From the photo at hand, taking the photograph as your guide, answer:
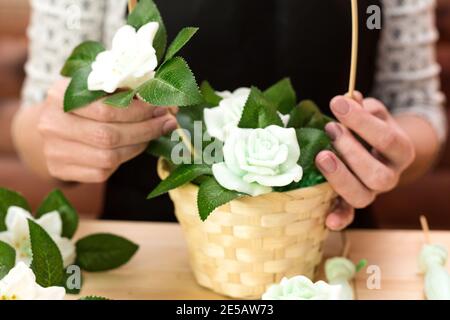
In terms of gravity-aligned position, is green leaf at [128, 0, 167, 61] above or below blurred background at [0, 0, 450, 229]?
above

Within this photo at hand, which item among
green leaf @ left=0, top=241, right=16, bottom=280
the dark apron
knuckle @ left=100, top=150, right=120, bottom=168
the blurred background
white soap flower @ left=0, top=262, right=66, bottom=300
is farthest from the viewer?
the blurred background

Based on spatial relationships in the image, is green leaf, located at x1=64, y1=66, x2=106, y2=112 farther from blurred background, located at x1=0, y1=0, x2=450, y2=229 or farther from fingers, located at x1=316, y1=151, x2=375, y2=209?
blurred background, located at x1=0, y1=0, x2=450, y2=229

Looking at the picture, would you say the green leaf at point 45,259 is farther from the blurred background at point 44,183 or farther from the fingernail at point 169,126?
the blurred background at point 44,183

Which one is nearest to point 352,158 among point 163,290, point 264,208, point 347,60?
point 264,208

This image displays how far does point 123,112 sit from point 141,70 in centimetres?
10

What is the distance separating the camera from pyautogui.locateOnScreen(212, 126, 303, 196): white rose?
21.2 inches

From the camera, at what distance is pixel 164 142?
634 mm

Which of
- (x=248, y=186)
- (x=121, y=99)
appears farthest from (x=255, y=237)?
(x=121, y=99)

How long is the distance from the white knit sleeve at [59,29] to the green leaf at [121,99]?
391mm

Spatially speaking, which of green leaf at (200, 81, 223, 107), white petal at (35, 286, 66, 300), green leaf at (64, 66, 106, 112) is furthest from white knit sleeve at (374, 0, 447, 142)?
white petal at (35, 286, 66, 300)

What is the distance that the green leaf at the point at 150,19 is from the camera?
574 mm

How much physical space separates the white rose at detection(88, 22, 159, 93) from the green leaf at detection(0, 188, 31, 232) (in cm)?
16

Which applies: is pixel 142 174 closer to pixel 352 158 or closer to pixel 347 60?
pixel 347 60
